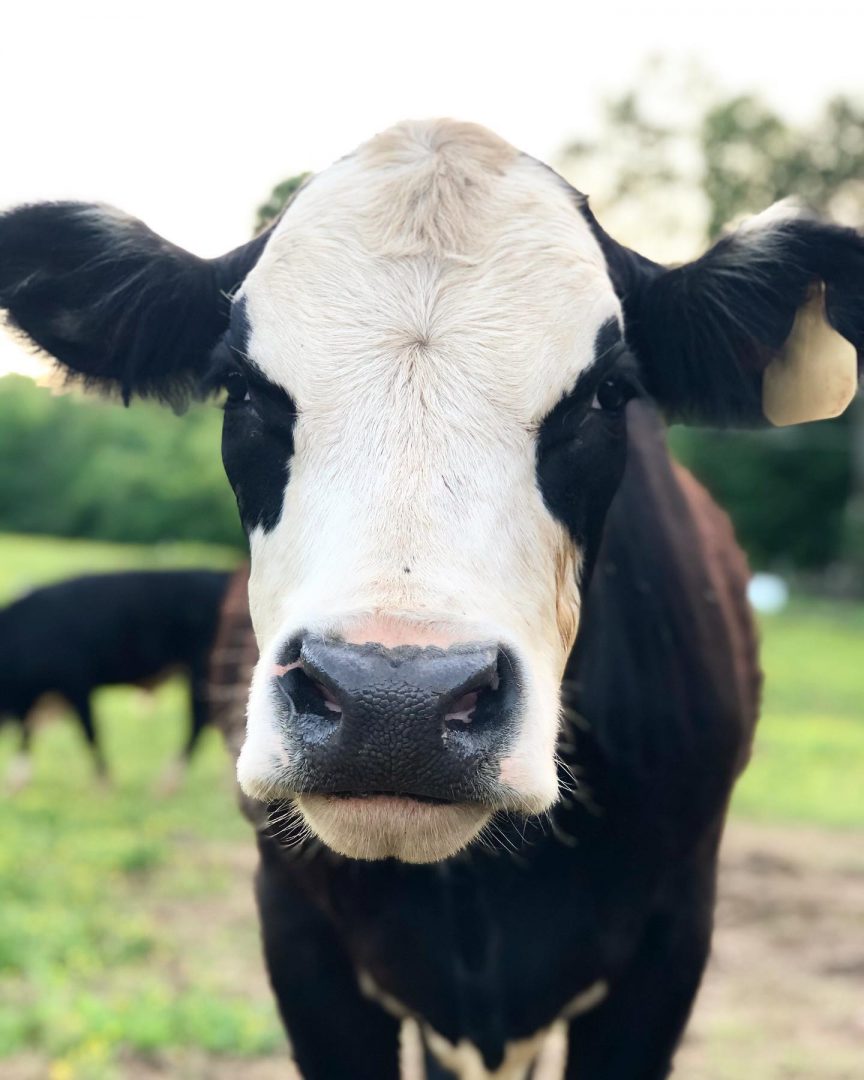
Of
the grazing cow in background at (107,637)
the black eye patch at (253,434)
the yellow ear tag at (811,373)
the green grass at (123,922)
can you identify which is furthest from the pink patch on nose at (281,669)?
the grazing cow in background at (107,637)

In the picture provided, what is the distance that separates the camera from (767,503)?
34812 mm

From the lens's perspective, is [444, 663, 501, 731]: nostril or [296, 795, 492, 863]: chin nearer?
[444, 663, 501, 731]: nostril

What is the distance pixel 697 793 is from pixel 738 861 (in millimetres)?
4463

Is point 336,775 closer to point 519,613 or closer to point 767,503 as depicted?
point 519,613

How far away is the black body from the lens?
100 inches

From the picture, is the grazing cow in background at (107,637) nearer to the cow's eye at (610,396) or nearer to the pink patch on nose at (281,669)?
the cow's eye at (610,396)

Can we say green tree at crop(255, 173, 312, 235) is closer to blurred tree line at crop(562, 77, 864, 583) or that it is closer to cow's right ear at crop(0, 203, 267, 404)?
Result: cow's right ear at crop(0, 203, 267, 404)

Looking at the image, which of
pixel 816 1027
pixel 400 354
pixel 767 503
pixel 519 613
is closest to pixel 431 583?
pixel 519 613

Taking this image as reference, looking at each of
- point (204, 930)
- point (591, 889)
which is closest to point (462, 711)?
point (591, 889)

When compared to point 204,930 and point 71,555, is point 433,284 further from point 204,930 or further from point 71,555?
point 71,555

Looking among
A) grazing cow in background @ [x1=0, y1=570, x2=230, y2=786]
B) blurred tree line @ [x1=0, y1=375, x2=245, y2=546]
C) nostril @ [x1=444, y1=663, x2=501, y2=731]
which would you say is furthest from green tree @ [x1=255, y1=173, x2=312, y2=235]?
blurred tree line @ [x1=0, y1=375, x2=245, y2=546]

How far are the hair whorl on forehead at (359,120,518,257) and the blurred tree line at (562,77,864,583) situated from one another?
30988 mm

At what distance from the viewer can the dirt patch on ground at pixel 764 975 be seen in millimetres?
4125

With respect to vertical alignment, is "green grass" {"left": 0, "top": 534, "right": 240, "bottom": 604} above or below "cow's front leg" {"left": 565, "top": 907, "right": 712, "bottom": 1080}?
below
